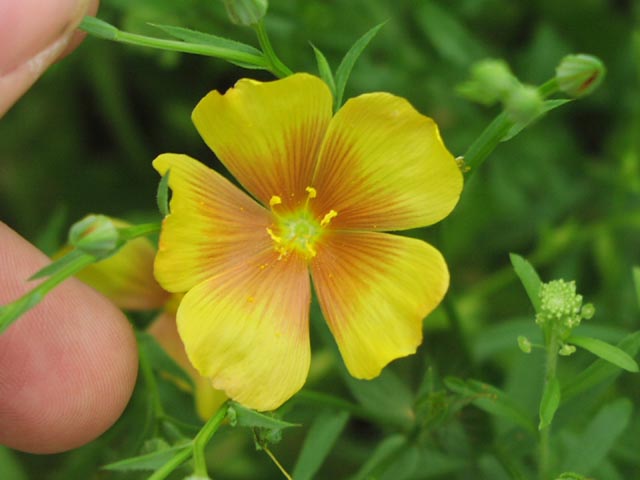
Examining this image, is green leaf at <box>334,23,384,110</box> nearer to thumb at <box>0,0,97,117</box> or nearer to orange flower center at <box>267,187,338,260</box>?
orange flower center at <box>267,187,338,260</box>

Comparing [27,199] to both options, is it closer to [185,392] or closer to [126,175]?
[126,175]

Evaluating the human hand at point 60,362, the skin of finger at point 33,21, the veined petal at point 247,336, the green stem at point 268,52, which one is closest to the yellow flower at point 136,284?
the human hand at point 60,362

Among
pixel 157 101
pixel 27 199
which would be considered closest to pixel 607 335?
pixel 157 101

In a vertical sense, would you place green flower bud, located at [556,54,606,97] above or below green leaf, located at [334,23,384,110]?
below

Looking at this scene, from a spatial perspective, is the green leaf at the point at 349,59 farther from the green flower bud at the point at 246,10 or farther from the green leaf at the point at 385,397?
the green leaf at the point at 385,397

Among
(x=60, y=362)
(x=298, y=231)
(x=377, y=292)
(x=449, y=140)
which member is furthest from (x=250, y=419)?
(x=449, y=140)

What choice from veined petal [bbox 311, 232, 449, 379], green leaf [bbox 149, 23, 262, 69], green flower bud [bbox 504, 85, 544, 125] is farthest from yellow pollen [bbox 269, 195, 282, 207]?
green flower bud [bbox 504, 85, 544, 125]

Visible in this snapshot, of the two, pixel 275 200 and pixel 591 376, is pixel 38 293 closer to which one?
pixel 275 200
